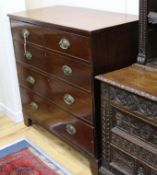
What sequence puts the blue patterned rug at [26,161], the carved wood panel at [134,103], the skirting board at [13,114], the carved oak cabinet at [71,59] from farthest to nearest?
A: the skirting board at [13,114] → the blue patterned rug at [26,161] → the carved oak cabinet at [71,59] → the carved wood panel at [134,103]

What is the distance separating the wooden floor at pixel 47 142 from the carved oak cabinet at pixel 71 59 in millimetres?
A: 141

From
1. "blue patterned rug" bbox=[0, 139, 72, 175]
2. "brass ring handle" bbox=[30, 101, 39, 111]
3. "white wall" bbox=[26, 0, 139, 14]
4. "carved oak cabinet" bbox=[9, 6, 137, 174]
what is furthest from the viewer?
"brass ring handle" bbox=[30, 101, 39, 111]

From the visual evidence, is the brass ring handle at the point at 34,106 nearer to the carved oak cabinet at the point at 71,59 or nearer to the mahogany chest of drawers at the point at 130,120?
the carved oak cabinet at the point at 71,59

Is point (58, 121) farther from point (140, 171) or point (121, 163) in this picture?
point (140, 171)

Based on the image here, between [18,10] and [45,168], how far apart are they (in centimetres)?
121

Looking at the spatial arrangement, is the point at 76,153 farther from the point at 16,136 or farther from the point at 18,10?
the point at 18,10

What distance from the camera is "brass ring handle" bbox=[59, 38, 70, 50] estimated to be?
1.70 metres

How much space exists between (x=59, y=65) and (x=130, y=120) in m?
0.59

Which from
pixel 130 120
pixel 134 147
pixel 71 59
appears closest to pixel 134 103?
pixel 130 120

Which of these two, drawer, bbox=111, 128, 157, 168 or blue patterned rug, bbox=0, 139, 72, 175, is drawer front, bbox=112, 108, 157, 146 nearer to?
drawer, bbox=111, 128, 157, 168

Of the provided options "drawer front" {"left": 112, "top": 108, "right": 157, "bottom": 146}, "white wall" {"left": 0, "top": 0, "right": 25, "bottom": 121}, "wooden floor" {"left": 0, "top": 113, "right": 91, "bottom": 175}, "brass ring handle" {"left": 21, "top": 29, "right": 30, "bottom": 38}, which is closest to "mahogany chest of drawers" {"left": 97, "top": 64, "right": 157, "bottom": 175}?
"drawer front" {"left": 112, "top": 108, "right": 157, "bottom": 146}

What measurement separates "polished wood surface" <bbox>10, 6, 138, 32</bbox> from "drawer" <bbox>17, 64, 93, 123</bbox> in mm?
366

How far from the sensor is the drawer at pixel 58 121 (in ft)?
6.04

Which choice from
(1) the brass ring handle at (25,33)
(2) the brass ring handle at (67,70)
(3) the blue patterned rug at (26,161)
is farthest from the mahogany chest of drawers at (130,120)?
(1) the brass ring handle at (25,33)
